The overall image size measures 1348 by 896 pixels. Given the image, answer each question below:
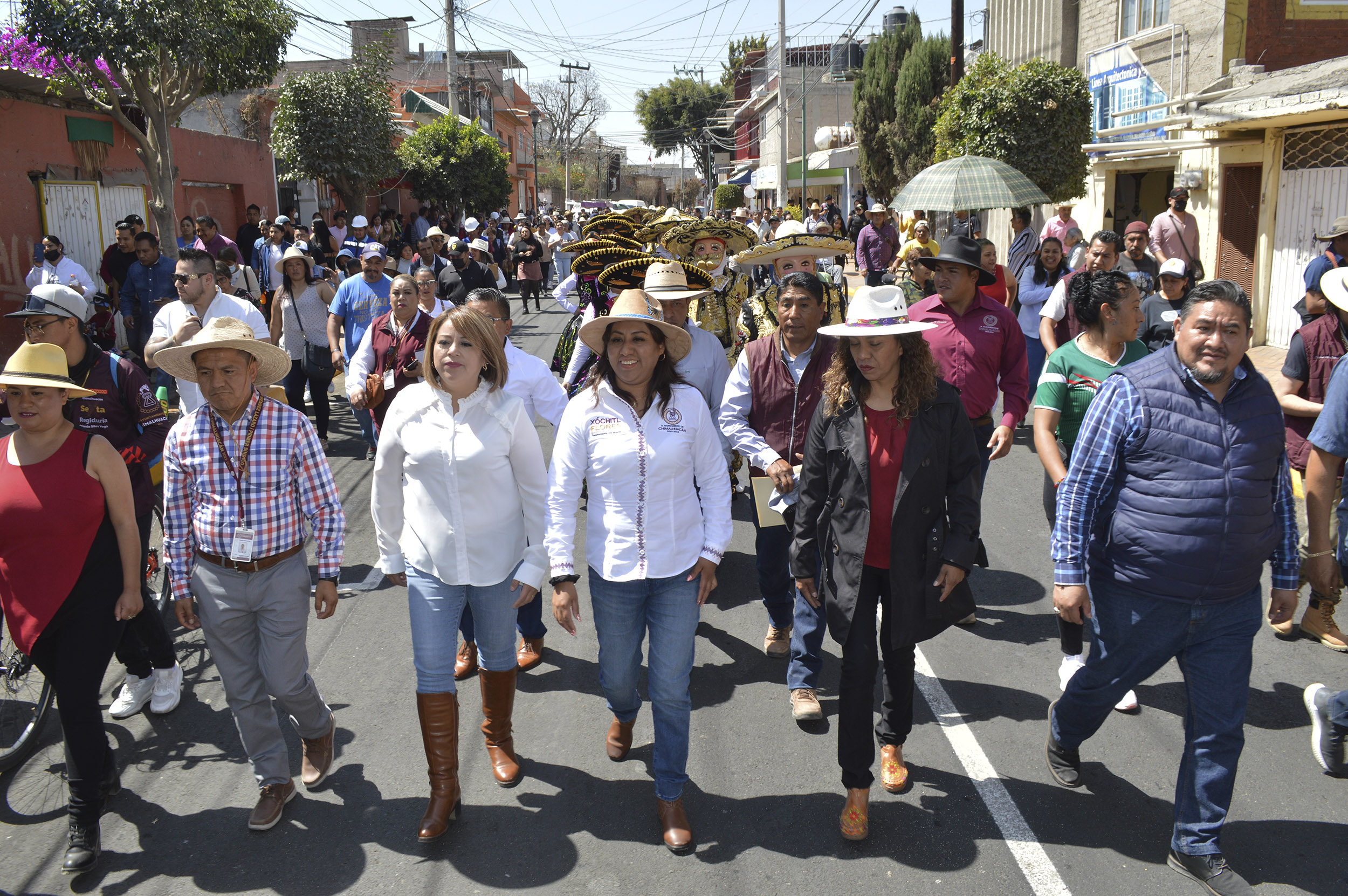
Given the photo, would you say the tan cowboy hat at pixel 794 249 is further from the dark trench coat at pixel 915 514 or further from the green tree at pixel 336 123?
the green tree at pixel 336 123

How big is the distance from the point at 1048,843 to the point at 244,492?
3.27m

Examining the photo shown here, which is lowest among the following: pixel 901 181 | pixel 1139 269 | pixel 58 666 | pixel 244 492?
pixel 58 666

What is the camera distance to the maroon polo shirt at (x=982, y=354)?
207 inches

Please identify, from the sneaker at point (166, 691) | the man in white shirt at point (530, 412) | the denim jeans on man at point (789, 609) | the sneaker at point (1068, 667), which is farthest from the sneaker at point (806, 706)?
the sneaker at point (166, 691)

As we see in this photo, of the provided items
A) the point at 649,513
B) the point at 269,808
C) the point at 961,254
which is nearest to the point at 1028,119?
the point at 961,254

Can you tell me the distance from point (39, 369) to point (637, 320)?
219 centimetres

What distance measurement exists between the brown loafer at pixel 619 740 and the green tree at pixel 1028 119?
1451 cm

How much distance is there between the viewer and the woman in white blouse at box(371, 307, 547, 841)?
3660 mm

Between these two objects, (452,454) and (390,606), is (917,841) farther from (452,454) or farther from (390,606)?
(390,606)

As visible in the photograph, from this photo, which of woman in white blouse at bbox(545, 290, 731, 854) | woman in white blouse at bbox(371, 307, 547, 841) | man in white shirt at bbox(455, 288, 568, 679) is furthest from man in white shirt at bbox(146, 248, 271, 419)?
woman in white blouse at bbox(545, 290, 731, 854)

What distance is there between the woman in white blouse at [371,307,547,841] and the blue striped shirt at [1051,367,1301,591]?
1941 millimetres

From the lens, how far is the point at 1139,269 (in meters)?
9.22

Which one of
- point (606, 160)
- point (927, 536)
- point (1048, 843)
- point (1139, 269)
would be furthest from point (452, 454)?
point (606, 160)

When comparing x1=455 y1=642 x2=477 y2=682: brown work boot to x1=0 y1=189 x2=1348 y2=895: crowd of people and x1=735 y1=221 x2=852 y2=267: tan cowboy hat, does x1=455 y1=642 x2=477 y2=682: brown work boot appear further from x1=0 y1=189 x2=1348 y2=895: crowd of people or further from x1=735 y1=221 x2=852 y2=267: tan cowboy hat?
x1=735 y1=221 x2=852 y2=267: tan cowboy hat
